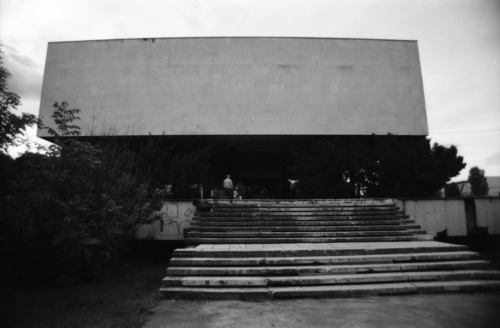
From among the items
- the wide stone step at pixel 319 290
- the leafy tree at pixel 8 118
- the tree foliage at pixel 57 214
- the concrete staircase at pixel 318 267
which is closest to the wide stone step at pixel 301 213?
the concrete staircase at pixel 318 267

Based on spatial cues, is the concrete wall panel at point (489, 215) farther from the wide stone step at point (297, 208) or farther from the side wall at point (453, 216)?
the wide stone step at point (297, 208)

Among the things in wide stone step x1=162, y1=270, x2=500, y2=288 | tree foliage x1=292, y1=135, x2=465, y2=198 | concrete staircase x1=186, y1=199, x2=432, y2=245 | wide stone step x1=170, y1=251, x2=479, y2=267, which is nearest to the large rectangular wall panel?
tree foliage x1=292, y1=135, x2=465, y2=198

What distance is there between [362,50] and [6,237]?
20493 millimetres

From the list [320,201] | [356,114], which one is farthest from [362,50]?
[320,201]

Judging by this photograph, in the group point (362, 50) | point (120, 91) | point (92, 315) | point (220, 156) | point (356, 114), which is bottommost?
point (92, 315)

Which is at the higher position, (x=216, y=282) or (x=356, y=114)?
(x=356, y=114)

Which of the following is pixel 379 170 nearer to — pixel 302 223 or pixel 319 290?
pixel 302 223

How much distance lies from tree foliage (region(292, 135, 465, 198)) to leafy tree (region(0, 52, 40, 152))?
11437 millimetres

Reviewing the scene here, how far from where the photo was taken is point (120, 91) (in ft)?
60.2

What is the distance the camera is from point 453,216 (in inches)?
394

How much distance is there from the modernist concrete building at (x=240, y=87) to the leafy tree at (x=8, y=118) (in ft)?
39.0

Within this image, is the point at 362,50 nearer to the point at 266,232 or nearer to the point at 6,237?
the point at 266,232

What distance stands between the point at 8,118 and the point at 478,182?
52.6 m

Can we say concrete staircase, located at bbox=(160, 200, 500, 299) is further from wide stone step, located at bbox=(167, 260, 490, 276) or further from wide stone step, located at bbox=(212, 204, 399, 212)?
wide stone step, located at bbox=(212, 204, 399, 212)
